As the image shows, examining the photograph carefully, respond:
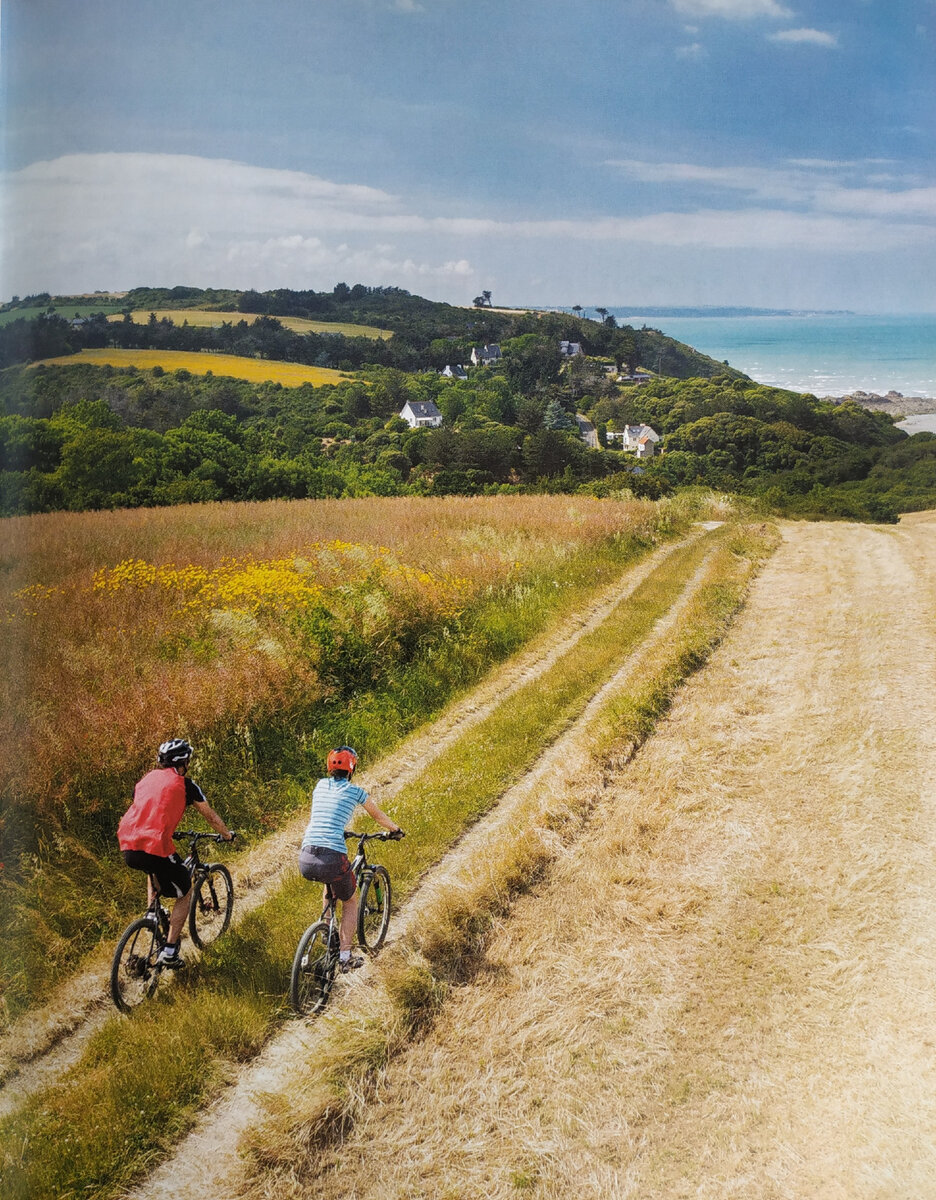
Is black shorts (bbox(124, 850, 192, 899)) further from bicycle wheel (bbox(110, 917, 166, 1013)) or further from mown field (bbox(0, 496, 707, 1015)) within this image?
mown field (bbox(0, 496, 707, 1015))

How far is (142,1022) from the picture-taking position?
4988mm

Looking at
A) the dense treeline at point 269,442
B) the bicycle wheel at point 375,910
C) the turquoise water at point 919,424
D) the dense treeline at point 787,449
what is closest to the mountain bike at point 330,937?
the bicycle wheel at point 375,910

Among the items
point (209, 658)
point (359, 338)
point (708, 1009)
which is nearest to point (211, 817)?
point (708, 1009)

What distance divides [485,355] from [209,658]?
279 ft

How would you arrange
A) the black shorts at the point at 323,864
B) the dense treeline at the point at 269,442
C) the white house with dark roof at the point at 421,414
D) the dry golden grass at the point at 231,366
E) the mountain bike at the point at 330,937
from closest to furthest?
1. the mountain bike at the point at 330,937
2. the black shorts at the point at 323,864
3. the dense treeline at the point at 269,442
4. the dry golden grass at the point at 231,366
5. the white house with dark roof at the point at 421,414

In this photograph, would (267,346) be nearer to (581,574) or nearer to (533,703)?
(581,574)

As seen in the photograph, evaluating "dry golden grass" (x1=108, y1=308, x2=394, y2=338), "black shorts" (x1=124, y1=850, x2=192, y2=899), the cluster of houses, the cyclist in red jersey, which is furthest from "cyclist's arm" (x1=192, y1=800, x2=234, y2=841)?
the cluster of houses

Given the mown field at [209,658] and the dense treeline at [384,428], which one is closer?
the mown field at [209,658]

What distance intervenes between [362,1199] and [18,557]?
32.1ft

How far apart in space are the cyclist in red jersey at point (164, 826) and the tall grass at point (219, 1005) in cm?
47

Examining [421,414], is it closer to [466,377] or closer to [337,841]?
[466,377]

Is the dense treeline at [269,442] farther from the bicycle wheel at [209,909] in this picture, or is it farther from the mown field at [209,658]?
the bicycle wheel at [209,909]

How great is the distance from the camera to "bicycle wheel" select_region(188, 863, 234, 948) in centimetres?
570

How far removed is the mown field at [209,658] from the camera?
21.5 ft
